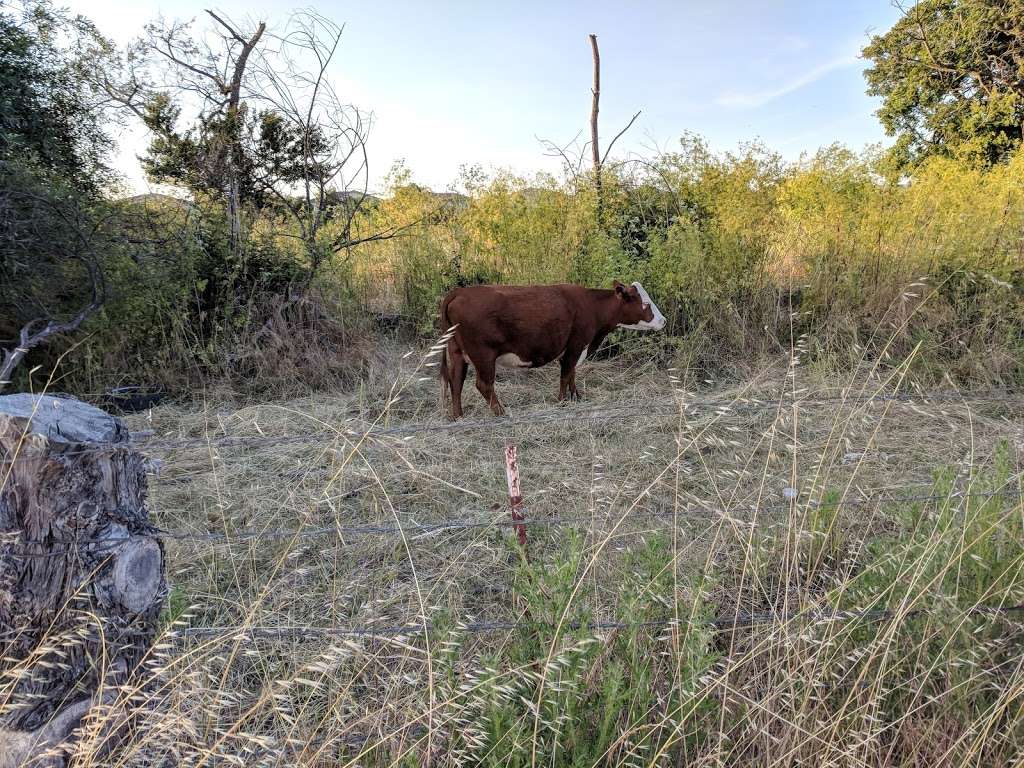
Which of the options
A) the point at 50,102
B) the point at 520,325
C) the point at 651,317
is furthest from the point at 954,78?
the point at 50,102

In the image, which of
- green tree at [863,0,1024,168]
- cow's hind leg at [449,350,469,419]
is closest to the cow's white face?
cow's hind leg at [449,350,469,419]

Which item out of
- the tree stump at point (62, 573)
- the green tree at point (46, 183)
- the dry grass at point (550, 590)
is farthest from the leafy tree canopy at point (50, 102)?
the tree stump at point (62, 573)

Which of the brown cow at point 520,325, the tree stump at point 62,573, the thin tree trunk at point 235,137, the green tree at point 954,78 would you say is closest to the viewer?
the tree stump at point 62,573

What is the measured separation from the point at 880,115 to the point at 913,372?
2116cm

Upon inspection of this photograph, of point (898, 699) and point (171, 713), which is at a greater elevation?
point (171, 713)

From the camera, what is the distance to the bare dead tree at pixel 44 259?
4.36 metres

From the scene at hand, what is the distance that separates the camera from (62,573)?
1402 mm

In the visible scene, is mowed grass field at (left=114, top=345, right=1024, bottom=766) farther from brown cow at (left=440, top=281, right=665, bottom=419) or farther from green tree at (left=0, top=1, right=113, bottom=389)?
green tree at (left=0, top=1, right=113, bottom=389)

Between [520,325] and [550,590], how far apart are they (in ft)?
9.61

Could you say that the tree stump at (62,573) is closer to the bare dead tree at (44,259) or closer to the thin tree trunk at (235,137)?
the bare dead tree at (44,259)

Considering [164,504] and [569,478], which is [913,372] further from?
[164,504]

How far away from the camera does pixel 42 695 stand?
138 centimetres

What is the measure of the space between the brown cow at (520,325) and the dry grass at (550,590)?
446 mm

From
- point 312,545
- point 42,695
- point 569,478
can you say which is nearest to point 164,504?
point 312,545
